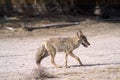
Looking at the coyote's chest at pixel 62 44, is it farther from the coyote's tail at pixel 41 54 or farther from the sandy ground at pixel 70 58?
the sandy ground at pixel 70 58

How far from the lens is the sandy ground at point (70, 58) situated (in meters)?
11.7

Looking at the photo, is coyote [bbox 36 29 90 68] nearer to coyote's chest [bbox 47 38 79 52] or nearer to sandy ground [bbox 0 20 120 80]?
coyote's chest [bbox 47 38 79 52]

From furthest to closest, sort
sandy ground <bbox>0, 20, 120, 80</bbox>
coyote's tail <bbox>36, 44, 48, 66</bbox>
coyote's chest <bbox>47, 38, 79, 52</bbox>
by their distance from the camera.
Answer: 1. coyote's chest <bbox>47, 38, 79, 52</bbox>
2. coyote's tail <bbox>36, 44, 48, 66</bbox>
3. sandy ground <bbox>0, 20, 120, 80</bbox>

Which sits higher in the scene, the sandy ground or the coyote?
the coyote

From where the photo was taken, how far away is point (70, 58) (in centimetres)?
1448

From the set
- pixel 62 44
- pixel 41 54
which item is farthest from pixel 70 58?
pixel 41 54

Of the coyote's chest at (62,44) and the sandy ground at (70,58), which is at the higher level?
the coyote's chest at (62,44)

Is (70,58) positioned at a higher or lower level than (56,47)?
lower

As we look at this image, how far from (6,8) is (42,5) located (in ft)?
6.22

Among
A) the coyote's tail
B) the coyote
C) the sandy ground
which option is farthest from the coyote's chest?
the sandy ground

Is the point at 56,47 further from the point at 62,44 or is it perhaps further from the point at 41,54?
the point at 41,54

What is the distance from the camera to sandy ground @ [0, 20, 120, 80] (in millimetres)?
11719

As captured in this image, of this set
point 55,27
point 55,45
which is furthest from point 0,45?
point 55,45

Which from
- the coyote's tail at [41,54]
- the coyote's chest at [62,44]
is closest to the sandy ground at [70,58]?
the coyote's tail at [41,54]
